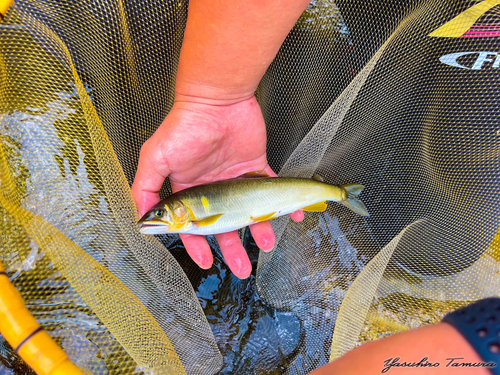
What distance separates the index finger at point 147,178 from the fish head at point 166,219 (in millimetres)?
167

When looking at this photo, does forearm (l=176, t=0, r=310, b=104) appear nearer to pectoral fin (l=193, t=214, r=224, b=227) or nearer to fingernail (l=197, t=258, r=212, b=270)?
pectoral fin (l=193, t=214, r=224, b=227)

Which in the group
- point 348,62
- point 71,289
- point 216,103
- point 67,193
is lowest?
point 71,289

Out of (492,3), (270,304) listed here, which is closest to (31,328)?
(270,304)

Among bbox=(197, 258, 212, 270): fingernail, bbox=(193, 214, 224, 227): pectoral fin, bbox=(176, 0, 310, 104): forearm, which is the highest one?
bbox=(176, 0, 310, 104): forearm

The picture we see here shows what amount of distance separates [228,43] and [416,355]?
173 centimetres

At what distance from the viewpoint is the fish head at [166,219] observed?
5.42 feet

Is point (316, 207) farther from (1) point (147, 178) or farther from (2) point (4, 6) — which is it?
(2) point (4, 6)

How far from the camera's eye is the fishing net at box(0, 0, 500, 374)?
1.63 meters

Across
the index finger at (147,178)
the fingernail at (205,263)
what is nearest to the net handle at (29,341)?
the index finger at (147,178)

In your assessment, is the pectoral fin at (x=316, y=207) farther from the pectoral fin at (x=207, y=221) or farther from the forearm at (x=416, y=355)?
the forearm at (x=416, y=355)

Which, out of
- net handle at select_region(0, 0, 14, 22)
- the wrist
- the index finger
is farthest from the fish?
net handle at select_region(0, 0, 14, 22)

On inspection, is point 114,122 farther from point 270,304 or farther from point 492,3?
point 492,3

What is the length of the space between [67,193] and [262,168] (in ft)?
4.81

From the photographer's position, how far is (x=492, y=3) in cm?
163
